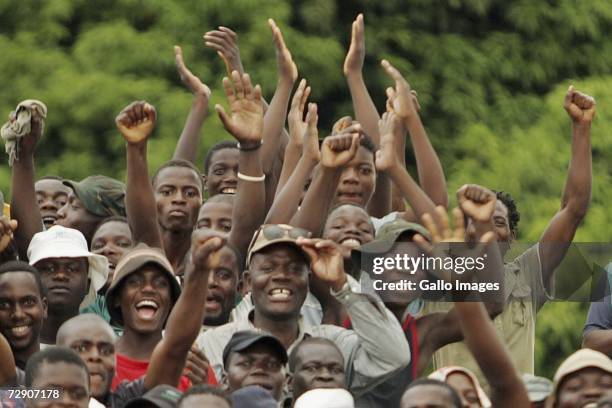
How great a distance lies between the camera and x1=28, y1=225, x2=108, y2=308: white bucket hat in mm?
11875

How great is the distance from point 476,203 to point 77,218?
256 centimetres

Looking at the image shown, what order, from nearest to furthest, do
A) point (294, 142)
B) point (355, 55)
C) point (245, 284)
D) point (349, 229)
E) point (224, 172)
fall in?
point (349, 229) < point (245, 284) < point (294, 142) < point (224, 172) < point (355, 55)

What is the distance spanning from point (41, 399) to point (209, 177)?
9.77 ft

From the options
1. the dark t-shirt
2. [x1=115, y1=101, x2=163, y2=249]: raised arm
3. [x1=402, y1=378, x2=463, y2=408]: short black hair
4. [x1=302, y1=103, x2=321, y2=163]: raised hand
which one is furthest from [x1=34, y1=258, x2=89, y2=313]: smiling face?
[x1=402, y1=378, x2=463, y2=408]: short black hair

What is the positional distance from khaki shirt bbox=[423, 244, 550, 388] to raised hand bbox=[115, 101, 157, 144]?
4.77 feet

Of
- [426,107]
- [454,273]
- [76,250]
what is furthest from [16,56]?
[454,273]

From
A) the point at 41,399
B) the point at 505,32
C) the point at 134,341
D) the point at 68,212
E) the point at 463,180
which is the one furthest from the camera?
the point at 505,32

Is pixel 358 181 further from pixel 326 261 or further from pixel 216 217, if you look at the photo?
pixel 326 261

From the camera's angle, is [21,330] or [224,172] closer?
[21,330]

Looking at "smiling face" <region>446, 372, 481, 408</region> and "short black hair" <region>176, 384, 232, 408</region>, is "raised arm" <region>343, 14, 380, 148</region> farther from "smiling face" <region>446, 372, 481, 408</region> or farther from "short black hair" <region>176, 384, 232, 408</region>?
"short black hair" <region>176, 384, 232, 408</region>

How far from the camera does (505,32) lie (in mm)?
16266

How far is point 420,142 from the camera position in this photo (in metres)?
12.9

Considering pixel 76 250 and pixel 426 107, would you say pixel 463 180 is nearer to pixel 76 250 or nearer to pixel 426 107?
pixel 426 107

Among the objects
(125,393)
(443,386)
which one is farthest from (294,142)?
(443,386)
